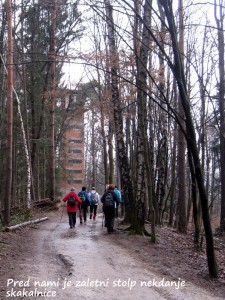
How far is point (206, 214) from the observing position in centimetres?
807

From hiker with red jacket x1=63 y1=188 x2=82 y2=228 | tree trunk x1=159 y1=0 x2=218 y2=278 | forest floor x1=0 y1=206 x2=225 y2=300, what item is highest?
tree trunk x1=159 y1=0 x2=218 y2=278

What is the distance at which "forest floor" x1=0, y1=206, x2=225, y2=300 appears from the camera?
21.2 feet

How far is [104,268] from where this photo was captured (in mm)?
8023

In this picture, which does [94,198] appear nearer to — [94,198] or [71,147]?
[94,198]

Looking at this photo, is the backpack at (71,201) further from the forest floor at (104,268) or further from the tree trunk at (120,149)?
the forest floor at (104,268)

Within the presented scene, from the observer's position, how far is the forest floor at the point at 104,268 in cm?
646

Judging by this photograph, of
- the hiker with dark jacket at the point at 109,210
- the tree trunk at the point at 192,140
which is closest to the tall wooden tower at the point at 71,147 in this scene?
the hiker with dark jacket at the point at 109,210

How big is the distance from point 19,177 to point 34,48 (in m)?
11.3

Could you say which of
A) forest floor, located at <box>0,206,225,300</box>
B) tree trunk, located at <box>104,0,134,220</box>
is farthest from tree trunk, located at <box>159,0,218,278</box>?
tree trunk, located at <box>104,0,134,220</box>

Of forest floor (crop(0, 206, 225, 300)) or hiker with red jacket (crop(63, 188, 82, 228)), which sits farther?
hiker with red jacket (crop(63, 188, 82, 228))

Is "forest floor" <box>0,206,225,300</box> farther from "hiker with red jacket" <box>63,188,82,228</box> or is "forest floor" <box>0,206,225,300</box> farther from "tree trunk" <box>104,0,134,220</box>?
"hiker with red jacket" <box>63,188,82,228</box>

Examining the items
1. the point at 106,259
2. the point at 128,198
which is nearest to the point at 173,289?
the point at 106,259

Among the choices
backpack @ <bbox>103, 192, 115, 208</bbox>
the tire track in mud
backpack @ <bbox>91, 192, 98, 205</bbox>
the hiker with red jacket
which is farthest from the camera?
backpack @ <bbox>91, 192, 98, 205</bbox>

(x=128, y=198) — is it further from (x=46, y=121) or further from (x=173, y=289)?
(x=46, y=121)
